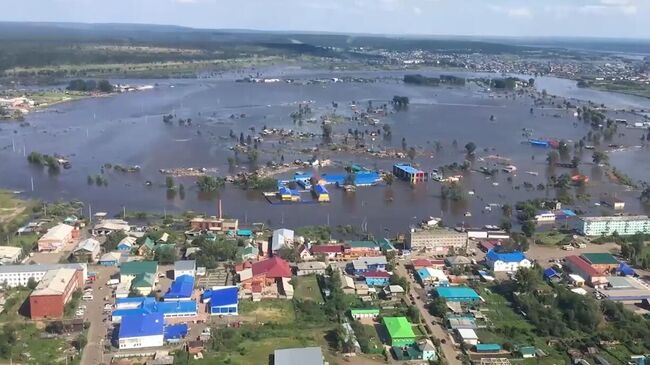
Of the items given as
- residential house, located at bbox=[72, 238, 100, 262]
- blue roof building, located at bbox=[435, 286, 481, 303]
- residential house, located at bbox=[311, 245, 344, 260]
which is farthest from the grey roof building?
residential house, located at bbox=[72, 238, 100, 262]

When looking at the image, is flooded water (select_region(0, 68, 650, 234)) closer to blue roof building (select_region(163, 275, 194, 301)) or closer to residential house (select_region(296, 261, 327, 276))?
residential house (select_region(296, 261, 327, 276))

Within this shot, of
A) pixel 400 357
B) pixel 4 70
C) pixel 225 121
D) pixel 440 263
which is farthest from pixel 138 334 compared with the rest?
pixel 4 70

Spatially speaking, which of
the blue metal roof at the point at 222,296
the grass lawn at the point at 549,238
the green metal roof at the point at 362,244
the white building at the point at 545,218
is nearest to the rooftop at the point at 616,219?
the grass lawn at the point at 549,238

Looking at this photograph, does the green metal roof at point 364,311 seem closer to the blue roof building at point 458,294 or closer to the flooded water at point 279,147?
the blue roof building at point 458,294

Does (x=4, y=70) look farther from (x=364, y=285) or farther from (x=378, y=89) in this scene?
(x=364, y=285)

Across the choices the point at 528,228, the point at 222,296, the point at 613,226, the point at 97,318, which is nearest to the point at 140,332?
the point at 97,318

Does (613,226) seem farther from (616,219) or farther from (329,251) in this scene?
(329,251)
